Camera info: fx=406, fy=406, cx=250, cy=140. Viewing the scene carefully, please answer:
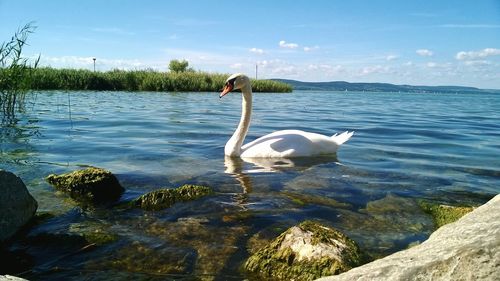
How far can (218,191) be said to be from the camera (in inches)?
223

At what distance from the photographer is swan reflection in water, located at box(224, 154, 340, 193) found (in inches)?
273

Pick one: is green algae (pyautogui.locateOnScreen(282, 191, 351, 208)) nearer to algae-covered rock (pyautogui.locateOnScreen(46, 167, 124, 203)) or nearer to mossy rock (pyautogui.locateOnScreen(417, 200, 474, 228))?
mossy rock (pyautogui.locateOnScreen(417, 200, 474, 228))

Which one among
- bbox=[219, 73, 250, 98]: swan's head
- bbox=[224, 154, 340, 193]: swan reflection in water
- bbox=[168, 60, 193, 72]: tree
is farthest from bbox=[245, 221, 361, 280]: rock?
bbox=[168, 60, 193, 72]: tree

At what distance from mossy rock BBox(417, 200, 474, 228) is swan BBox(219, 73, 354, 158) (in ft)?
10.4

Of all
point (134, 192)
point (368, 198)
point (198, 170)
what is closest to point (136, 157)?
point (198, 170)

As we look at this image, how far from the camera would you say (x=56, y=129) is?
11633 millimetres

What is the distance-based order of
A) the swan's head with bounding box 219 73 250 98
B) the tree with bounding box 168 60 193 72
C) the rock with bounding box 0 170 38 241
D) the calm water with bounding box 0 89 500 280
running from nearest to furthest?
the calm water with bounding box 0 89 500 280
the rock with bounding box 0 170 38 241
the swan's head with bounding box 219 73 250 98
the tree with bounding box 168 60 193 72

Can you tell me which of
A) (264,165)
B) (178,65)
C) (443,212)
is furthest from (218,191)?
(178,65)

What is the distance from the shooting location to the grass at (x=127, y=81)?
3127cm

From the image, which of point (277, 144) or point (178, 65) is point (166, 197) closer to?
point (277, 144)

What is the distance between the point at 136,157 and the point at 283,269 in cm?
548

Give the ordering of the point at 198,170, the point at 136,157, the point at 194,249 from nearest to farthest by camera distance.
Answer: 1. the point at 194,249
2. the point at 198,170
3. the point at 136,157

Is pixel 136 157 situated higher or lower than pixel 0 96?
lower

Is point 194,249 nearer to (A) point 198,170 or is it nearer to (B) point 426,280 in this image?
(B) point 426,280
